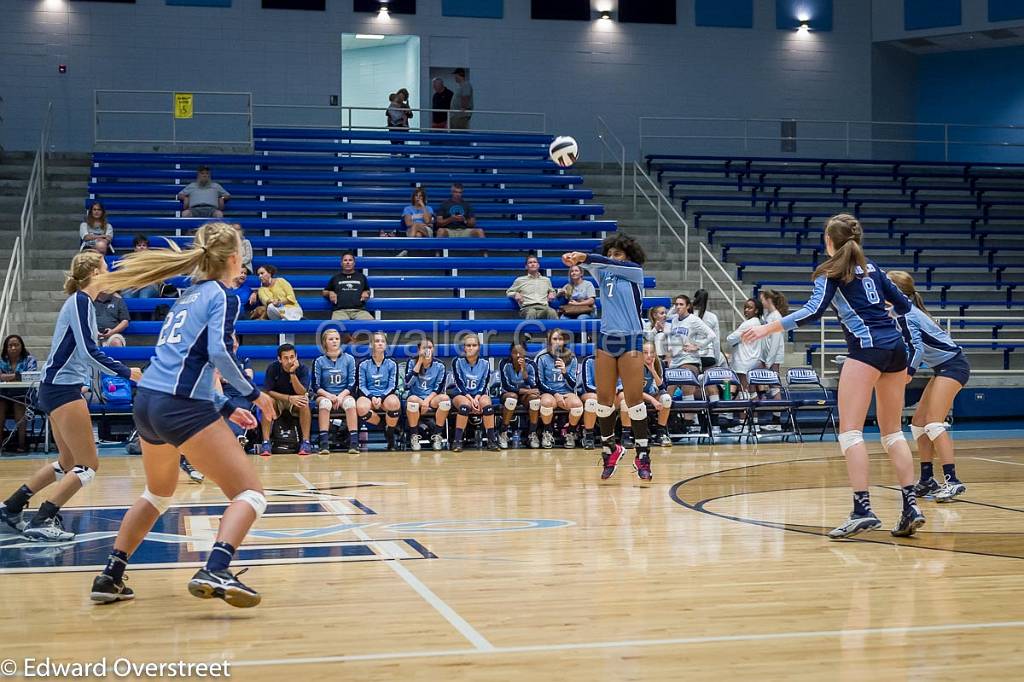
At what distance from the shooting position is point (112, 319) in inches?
553

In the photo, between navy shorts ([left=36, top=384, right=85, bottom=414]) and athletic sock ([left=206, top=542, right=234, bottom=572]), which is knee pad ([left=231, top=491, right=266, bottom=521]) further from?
navy shorts ([left=36, top=384, right=85, bottom=414])

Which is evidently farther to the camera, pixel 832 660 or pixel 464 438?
pixel 464 438

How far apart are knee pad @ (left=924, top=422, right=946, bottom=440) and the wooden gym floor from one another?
0.56 metres

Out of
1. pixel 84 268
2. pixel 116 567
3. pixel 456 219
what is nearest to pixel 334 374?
pixel 456 219

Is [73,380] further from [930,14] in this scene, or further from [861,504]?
[930,14]

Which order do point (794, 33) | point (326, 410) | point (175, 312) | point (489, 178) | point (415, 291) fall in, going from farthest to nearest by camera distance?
point (794, 33) → point (489, 178) → point (415, 291) → point (326, 410) → point (175, 312)

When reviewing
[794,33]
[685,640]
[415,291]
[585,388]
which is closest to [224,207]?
[415,291]

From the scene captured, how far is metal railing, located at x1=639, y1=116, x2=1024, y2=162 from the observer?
23.7m

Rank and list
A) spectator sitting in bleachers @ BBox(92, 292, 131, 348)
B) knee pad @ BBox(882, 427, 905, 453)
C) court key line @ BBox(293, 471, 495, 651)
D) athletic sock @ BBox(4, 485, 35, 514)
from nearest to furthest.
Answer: court key line @ BBox(293, 471, 495, 651)
knee pad @ BBox(882, 427, 905, 453)
athletic sock @ BBox(4, 485, 35, 514)
spectator sitting in bleachers @ BBox(92, 292, 131, 348)

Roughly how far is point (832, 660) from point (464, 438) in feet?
32.1

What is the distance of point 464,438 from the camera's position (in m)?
13.6

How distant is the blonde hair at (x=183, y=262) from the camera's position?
16.1 ft

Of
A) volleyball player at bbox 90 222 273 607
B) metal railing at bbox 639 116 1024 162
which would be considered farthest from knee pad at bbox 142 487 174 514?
metal railing at bbox 639 116 1024 162

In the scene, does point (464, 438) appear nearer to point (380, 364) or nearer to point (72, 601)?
point (380, 364)
